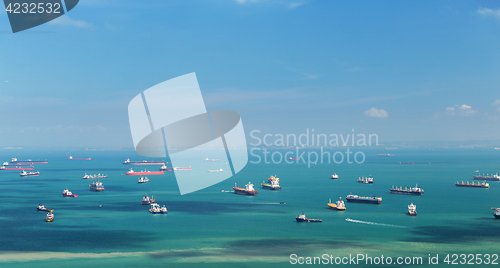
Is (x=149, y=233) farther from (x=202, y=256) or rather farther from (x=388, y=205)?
(x=388, y=205)

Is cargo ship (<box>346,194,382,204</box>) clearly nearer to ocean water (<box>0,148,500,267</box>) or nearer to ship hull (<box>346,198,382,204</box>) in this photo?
ship hull (<box>346,198,382,204</box>)

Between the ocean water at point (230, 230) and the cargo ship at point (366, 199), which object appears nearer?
the ocean water at point (230, 230)

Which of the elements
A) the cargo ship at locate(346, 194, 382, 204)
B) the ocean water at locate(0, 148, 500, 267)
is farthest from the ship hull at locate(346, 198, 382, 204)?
the ocean water at locate(0, 148, 500, 267)

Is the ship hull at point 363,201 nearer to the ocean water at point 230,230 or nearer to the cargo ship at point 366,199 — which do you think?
the cargo ship at point 366,199

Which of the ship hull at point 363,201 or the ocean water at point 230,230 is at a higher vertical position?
the ship hull at point 363,201

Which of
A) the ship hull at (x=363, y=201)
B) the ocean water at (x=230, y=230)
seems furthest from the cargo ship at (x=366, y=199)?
the ocean water at (x=230, y=230)

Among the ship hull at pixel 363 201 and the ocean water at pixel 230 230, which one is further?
the ship hull at pixel 363 201

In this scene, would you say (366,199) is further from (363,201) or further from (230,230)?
(230,230)

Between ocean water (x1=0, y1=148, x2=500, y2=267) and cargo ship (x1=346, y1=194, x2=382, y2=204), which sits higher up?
cargo ship (x1=346, y1=194, x2=382, y2=204)

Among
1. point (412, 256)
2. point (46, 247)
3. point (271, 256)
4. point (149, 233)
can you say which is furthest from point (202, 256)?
point (412, 256)

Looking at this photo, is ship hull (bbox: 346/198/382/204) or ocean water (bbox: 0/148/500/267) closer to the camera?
ocean water (bbox: 0/148/500/267)

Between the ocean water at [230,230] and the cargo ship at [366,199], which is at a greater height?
the cargo ship at [366,199]

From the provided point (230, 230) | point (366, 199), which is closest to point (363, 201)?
point (366, 199)
